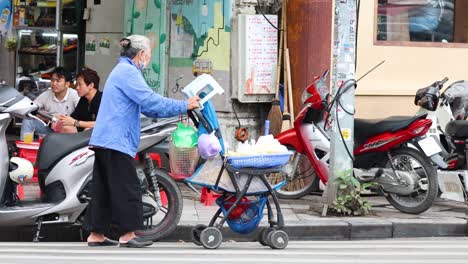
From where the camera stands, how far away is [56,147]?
826 cm

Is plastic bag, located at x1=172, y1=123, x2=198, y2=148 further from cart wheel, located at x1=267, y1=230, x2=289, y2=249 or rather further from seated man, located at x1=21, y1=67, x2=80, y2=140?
cart wheel, located at x1=267, y1=230, x2=289, y2=249

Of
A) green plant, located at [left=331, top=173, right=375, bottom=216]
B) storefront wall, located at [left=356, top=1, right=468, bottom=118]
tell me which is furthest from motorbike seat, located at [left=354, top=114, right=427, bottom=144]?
storefront wall, located at [left=356, top=1, right=468, bottom=118]

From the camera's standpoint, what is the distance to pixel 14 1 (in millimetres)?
14547

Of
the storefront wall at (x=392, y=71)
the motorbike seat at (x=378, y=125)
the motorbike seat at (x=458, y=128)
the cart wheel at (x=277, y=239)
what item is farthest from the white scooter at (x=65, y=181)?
the storefront wall at (x=392, y=71)

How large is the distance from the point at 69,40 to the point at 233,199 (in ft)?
24.6

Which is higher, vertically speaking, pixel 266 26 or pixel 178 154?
pixel 266 26

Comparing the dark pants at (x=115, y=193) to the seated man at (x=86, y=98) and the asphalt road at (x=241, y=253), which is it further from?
the seated man at (x=86, y=98)

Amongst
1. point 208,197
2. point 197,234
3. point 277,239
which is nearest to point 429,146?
point 208,197

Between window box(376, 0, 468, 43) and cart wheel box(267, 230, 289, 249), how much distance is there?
501 centimetres

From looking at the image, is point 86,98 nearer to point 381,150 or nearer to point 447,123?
point 381,150

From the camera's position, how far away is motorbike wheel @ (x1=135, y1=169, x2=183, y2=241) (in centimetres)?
826

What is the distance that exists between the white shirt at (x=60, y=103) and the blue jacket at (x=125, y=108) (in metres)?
3.16

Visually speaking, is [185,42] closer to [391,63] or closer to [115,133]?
[391,63]

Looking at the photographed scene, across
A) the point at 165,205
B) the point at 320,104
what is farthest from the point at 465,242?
the point at 165,205
